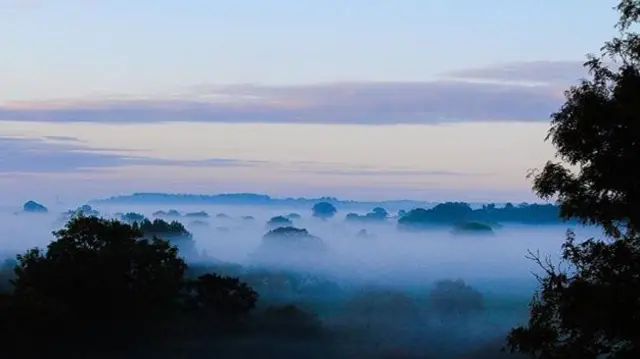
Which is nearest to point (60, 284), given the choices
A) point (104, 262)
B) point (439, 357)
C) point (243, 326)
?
point (104, 262)

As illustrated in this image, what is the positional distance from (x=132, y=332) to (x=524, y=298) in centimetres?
6244

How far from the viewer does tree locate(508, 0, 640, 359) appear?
22.6 meters

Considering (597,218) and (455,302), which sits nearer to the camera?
(597,218)

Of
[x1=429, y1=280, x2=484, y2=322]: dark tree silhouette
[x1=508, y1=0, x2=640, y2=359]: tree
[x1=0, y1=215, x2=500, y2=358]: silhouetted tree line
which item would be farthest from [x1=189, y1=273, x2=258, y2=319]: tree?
[x1=508, y1=0, x2=640, y2=359]: tree

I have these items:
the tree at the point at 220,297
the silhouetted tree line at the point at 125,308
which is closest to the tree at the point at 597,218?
the silhouetted tree line at the point at 125,308

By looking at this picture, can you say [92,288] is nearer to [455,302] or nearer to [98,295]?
[98,295]

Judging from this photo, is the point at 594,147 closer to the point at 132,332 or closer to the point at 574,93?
the point at 574,93

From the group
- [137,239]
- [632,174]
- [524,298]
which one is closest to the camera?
[632,174]

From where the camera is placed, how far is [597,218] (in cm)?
2366

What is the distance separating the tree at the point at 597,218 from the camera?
74.0 ft

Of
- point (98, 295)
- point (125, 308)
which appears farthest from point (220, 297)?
point (98, 295)

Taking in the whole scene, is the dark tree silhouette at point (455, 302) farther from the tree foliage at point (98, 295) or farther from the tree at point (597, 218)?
the tree at point (597, 218)

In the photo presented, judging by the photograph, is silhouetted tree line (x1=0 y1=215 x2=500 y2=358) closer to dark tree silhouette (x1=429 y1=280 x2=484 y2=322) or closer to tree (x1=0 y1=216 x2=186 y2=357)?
tree (x1=0 y1=216 x2=186 y2=357)

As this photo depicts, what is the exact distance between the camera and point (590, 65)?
2336 cm
